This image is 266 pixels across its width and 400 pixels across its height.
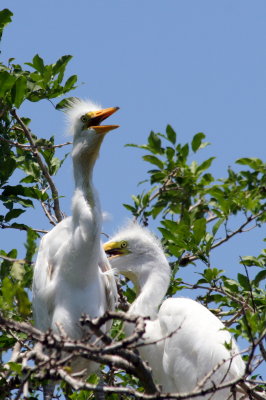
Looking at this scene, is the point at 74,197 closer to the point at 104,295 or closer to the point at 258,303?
the point at 104,295

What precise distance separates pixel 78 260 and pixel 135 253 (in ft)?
3.41

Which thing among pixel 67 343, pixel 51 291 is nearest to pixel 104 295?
pixel 51 291

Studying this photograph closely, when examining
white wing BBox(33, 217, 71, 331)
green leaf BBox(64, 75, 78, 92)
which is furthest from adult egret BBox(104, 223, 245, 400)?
green leaf BBox(64, 75, 78, 92)

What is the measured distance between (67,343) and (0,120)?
2995 mm

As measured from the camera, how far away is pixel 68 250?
4.81m

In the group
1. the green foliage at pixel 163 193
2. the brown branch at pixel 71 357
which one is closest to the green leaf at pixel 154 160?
the green foliage at pixel 163 193

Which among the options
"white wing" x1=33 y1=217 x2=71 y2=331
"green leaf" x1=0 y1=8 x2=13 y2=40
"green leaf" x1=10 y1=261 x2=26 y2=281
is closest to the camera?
"green leaf" x1=10 y1=261 x2=26 y2=281

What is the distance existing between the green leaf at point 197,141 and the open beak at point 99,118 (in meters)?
1.38

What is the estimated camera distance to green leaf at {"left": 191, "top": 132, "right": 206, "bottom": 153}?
6.12 m

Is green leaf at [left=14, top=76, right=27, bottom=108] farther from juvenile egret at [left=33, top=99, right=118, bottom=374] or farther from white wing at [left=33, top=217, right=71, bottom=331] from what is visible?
white wing at [left=33, top=217, right=71, bottom=331]

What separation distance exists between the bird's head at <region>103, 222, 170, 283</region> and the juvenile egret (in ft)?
2.28

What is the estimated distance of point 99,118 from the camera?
16.1 ft

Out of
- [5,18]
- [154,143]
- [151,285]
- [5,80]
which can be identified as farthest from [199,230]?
[5,18]

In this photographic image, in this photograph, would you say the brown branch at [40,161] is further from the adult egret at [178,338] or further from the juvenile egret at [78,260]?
the adult egret at [178,338]
